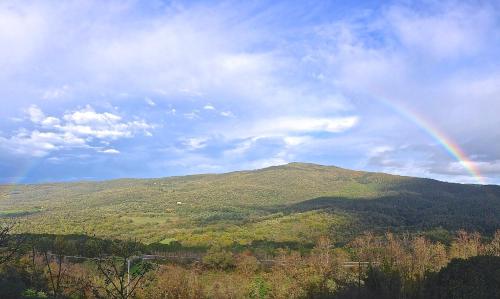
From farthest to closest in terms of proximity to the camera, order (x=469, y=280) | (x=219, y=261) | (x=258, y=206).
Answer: (x=258, y=206) → (x=219, y=261) → (x=469, y=280)

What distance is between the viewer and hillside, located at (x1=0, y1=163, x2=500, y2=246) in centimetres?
6625

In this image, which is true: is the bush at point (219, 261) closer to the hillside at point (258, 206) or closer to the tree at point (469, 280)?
the hillside at point (258, 206)

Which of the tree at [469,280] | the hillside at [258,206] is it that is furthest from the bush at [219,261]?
the tree at [469,280]

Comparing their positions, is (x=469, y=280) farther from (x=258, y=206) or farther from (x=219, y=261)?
(x=258, y=206)

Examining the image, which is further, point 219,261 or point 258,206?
point 258,206

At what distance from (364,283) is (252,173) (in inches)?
6031

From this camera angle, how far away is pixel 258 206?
115562 millimetres

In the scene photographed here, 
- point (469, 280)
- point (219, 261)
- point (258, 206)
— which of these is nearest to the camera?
point (469, 280)

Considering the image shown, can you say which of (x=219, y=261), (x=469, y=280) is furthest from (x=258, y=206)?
(x=469, y=280)

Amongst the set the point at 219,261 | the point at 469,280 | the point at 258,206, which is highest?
the point at 258,206

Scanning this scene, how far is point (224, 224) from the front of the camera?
280 ft

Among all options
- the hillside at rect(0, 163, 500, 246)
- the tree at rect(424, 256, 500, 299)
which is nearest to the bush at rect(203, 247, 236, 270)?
the hillside at rect(0, 163, 500, 246)

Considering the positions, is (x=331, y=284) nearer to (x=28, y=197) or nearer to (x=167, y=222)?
(x=167, y=222)

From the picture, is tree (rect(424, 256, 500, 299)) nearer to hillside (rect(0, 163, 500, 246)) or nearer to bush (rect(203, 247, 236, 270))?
bush (rect(203, 247, 236, 270))
